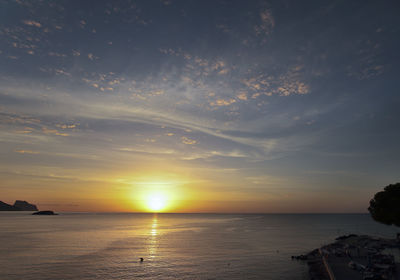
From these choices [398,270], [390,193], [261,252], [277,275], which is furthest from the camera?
[261,252]

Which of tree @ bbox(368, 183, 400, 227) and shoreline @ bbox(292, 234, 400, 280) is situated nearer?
shoreline @ bbox(292, 234, 400, 280)

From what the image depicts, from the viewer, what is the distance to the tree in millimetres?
68312

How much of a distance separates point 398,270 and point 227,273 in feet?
113

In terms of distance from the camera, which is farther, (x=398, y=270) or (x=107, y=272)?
(x=107, y=272)

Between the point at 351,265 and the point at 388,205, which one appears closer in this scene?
the point at 351,265

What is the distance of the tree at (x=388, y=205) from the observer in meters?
68.3

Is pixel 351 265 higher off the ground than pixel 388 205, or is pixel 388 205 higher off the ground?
pixel 388 205

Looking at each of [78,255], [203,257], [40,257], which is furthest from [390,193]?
[40,257]

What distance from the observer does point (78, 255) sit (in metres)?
80.0

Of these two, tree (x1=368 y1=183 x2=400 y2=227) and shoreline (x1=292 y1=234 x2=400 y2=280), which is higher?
tree (x1=368 y1=183 x2=400 y2=227)

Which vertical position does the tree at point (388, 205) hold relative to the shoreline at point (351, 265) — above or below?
above

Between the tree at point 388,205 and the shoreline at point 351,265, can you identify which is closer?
the shoreline at point 351,265

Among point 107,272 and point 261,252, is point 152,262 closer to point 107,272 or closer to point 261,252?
point 107,272

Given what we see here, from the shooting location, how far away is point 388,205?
2776 inches
